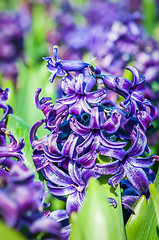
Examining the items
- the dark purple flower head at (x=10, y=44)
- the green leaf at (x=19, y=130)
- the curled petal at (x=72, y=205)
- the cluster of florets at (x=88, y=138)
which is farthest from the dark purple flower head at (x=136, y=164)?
the dark purple flower head at (x=10, y=44)

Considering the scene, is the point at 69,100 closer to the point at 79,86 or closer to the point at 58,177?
the point at 79,86

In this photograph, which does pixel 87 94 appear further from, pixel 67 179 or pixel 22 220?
pixel 22 220

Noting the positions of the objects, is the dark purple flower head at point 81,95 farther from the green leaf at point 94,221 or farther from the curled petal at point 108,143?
the green leaf at point 94,221

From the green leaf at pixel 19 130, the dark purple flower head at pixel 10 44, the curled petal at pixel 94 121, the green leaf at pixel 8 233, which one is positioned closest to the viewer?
the green leaf at pixel 8 233

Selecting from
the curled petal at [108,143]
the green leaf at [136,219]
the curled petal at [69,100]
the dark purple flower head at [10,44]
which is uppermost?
the dark purple flower head at [10,44]

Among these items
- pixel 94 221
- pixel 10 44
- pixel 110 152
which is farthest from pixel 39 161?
pixel 10 44

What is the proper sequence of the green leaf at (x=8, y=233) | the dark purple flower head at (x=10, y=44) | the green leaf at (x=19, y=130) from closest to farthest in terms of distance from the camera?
the green leaf at (x=8, y=233)
the green leaf at (x=19, y=130)
the dark purple flower head at (x=10, y=44)
